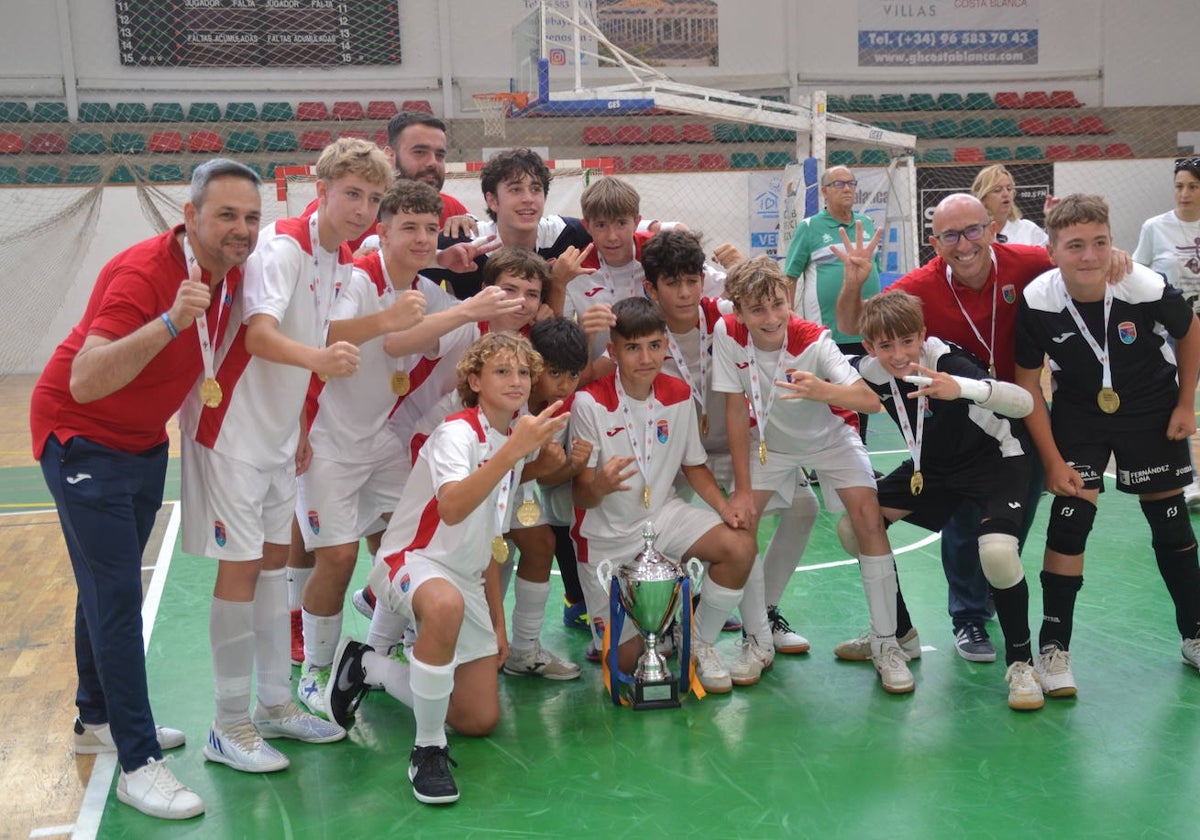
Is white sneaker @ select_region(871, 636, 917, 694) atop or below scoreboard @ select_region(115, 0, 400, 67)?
below

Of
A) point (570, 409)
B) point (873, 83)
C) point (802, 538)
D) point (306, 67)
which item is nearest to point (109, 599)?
point (570, 409)

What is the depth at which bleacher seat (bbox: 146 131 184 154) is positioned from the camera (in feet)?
56.7

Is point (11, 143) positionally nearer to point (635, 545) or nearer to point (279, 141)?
point (279, 141)

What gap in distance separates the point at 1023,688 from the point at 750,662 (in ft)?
3.20

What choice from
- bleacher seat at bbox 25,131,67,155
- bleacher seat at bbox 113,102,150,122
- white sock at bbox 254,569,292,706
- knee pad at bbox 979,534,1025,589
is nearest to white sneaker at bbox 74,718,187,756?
white sock at bbox 254,569,292,706

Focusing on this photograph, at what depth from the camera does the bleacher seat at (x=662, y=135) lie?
1903 cm

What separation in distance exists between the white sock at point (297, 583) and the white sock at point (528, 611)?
90 centimetres

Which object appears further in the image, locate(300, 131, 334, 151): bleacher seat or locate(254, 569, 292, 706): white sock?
locate(300, 131, 334, 151): bleacher seat

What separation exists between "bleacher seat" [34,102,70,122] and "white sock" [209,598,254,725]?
55.8 ft

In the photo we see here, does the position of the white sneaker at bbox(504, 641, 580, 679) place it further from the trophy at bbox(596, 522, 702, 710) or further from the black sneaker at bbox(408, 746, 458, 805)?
the black sneaker at bbox(408, 746, 458, 805)

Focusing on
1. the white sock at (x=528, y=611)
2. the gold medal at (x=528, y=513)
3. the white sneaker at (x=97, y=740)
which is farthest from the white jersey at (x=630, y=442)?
the white sneaker at (x=97, y=740)

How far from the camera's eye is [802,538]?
174 inches

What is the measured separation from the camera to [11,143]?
1675 centimetres

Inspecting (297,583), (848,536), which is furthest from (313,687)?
(848,536)
